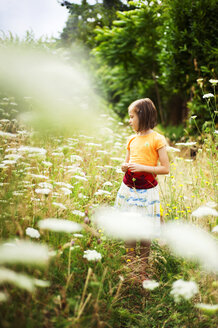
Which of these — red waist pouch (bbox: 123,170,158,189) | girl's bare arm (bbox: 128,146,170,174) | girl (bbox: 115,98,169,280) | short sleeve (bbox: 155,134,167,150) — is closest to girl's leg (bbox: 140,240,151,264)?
girl (bbox: 115,98,169,280)

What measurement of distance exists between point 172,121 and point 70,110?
6128mm

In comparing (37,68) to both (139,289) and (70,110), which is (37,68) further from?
(139,289)

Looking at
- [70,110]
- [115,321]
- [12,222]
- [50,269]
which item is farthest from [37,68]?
[115,321]

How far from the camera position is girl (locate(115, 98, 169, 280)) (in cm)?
189

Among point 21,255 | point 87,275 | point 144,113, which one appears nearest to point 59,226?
point 21,255

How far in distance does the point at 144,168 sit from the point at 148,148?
0.18 metres

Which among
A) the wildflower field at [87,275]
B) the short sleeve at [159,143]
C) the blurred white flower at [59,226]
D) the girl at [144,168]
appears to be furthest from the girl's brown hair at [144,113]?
the blurred white flower at [59,226]

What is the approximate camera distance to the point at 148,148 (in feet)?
6.36

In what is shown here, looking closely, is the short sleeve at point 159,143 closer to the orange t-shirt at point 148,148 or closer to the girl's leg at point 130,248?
the orange t-shirt at point 148,148

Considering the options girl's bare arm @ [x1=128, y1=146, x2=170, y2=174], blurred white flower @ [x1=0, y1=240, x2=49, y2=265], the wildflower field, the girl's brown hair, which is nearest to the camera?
blurred white flower @ [x1=0, y1=240, x2=49, y2=265]

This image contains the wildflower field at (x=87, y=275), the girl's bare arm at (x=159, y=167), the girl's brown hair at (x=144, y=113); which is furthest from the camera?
the girl's brown hair at (x=144, y=113)

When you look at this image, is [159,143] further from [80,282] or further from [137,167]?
[80,282]

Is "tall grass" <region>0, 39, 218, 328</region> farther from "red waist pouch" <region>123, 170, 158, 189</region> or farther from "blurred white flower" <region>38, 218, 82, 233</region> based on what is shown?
"red waist pouch" <region>123, 170, 158, 189</region>

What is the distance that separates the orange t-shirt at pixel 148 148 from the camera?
6.27 ft
